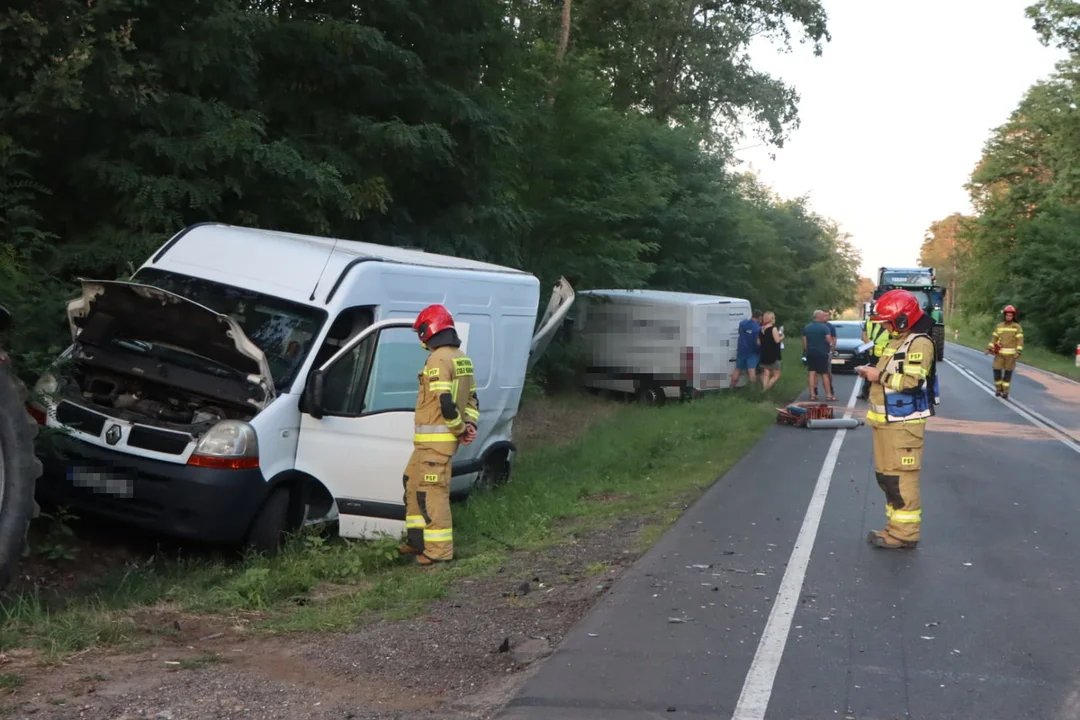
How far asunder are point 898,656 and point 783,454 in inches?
340

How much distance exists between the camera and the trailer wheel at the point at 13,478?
5781 mm

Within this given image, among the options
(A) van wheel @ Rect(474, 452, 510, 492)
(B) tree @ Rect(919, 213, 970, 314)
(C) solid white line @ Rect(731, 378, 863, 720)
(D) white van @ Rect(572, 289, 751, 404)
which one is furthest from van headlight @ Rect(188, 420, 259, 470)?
(B) tree @ Rect(919, 213, 970, 314)

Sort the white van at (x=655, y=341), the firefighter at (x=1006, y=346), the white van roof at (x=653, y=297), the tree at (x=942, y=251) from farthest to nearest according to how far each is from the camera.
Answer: the tree at (x=942, y=251) → the firefighter at (x=1006, y=346) → the white van roof at (x=653, y=297) → the white van at (x=655, y=341)

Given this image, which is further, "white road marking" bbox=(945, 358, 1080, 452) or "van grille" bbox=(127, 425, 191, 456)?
"white road marking" bbox=(945, 358, 1080, 452)

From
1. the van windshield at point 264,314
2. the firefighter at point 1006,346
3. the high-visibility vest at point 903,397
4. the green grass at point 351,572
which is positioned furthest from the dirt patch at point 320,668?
the firefighter at point 1006,346

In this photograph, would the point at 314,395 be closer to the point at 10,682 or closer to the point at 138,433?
the point at 138,433

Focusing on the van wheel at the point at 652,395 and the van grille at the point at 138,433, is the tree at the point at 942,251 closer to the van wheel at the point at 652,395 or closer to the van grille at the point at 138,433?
the van wheel at the point at 652,395

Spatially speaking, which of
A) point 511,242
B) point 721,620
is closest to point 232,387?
point 721,620

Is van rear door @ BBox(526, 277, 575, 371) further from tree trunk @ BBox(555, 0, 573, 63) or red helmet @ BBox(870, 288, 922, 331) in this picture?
tree trunk @ BBox(555, 0, 573, 63)

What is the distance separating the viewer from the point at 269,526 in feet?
25.3

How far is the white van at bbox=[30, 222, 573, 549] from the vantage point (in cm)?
739

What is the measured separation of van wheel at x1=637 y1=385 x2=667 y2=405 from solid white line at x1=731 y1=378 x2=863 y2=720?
10.5 metres

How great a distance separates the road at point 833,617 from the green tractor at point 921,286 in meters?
25.8

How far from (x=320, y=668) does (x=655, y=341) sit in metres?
16.2
